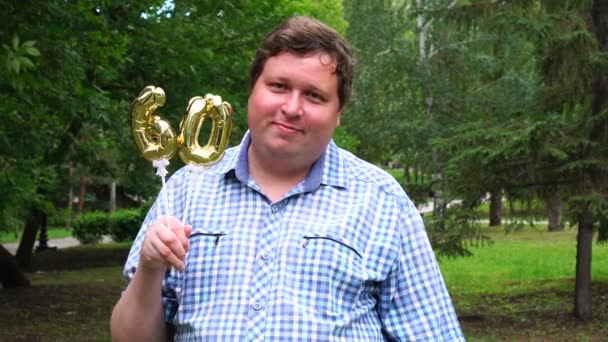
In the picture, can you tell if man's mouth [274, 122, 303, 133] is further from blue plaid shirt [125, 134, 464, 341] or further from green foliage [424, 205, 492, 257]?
green foliage [424, 205, 492, 257]

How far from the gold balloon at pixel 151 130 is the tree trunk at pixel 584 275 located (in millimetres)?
8563

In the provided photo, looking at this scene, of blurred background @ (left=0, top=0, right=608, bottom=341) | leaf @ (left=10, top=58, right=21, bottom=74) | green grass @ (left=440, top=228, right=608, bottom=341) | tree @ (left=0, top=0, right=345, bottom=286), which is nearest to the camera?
leaf @ (left=10, top=58, right=21, bottom=74)

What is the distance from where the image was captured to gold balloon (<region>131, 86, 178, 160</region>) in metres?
2.22

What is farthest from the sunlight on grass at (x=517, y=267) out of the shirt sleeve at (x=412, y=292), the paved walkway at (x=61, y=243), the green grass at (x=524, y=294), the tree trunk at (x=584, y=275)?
the paved walkway at (x=61, y=243)

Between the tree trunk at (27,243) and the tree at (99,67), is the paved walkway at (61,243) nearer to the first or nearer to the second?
the tree trunk at (27,243)

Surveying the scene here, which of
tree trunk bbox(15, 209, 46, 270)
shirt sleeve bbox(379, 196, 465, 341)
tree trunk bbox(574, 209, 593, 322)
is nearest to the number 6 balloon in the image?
shirt sleeve bbox(379, 196, 465, 341)

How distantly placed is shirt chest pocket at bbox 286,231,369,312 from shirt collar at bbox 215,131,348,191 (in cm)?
16

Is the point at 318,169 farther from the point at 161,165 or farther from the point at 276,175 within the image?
the point at 161,165

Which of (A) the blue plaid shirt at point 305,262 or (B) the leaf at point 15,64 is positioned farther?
(B) the leaf at point 15,64

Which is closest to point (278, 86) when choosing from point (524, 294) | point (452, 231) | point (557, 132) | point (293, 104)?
point (293, 104)

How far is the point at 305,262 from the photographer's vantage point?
82.6 inches

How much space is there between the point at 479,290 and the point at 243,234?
11873mm

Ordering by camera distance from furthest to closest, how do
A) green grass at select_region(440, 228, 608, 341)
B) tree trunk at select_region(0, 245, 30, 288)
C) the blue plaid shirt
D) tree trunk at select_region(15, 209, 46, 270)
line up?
tree trunk at select_region(15, 209, 46, 270), tree trunk at select_region(0, 245, 30, 288), green grass at select_region(440, 228, 608, 341), the blue plaid shirt

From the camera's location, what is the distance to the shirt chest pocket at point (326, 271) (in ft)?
6.84
